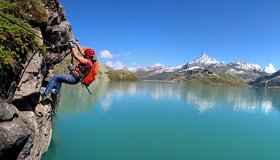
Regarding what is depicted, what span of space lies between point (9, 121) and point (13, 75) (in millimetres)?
2545

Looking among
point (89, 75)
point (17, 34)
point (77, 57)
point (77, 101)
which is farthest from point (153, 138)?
point (77, 101)

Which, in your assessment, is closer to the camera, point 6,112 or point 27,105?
point 6,112

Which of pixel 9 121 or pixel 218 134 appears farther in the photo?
pixel 218 134

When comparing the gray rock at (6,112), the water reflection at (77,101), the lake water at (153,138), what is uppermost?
the gray rock at (6,112)

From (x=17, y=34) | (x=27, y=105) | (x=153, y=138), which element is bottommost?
(x=153, y=138)

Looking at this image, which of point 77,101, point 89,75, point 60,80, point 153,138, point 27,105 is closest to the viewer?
point 89,75

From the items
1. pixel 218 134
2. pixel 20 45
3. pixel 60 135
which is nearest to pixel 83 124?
pixel 60 135

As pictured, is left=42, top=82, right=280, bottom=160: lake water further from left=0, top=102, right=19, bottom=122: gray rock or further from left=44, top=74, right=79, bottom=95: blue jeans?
left=44, top=74, right=79, bottom=95: blue jeans

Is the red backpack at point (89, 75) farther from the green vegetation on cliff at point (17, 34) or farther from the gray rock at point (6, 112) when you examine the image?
A: the gray rock at point (6, 112)

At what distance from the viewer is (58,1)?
2198 cm

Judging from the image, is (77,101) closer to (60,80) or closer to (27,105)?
(27,105)

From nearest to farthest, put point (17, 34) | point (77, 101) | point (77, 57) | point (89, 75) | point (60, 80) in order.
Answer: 1. point (77, 57)
2. point (89, 75)
3. point (60, 80)
4. point (17, 34)
5. point (77, 101)

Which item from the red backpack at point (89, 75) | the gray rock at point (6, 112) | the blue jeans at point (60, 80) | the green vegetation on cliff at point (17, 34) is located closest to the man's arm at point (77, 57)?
the red backpack at point (89, 75)

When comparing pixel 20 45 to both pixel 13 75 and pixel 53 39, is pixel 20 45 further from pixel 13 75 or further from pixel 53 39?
pixel 53 39
